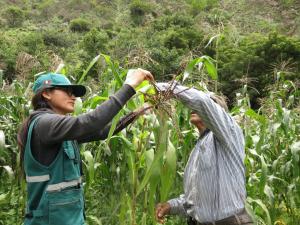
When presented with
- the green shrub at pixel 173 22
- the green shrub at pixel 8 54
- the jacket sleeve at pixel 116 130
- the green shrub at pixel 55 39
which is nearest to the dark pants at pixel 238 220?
the jacket sleeve at pixel 116 130

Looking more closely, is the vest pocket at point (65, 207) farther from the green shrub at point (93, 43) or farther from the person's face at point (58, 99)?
the green shrub at point (93, 43)

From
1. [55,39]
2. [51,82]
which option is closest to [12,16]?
[55,39]

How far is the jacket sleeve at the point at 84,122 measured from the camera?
178cm

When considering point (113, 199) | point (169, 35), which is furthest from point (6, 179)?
point (169, 35)

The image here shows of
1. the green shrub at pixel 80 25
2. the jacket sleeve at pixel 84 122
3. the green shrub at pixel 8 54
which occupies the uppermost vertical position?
the green shrub at pixel 80 25

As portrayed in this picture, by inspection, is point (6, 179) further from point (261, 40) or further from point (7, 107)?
point (261, 40)

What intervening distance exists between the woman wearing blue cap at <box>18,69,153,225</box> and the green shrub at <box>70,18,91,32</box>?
2889 cm

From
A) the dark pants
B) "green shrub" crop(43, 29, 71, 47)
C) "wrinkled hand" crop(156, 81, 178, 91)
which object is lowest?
the dark pants

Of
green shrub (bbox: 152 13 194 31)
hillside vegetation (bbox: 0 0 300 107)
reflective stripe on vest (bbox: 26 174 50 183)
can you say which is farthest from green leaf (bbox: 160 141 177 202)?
green shrub (bbox: 152 13 194 31)

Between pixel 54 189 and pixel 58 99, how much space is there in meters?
0.41

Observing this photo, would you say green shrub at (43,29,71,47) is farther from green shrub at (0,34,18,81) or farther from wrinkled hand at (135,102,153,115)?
wrinkled hand at (135,102,153,115)

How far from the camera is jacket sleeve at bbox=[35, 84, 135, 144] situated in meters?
1.78

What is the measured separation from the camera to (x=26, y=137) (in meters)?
2.01

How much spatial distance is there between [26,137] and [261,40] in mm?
12713
